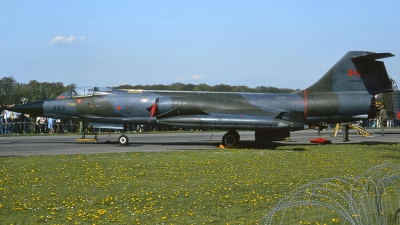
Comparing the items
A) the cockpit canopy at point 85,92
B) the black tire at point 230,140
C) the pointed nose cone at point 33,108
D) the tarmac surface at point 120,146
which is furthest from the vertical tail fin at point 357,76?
the pointed nose cone at point 33,108

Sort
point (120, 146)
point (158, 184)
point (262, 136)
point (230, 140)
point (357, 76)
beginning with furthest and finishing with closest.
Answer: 1. point (262, 136)
2. point (357, 76)
3. point (120, 146)
4. point (230, 140)
5. point (158, 184)

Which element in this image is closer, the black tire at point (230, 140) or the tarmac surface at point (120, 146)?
the tarmac surface at point (120, 146)

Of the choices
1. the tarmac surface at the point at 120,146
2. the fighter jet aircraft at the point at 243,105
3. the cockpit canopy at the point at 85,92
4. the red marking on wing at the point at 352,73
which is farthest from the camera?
the cockpit canopy at the point at 85,92

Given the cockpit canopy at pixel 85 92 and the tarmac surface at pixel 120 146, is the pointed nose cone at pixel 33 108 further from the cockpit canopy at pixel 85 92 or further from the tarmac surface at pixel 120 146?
the tarmac surface at pixel 120 146

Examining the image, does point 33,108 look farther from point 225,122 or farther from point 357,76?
point 357,76

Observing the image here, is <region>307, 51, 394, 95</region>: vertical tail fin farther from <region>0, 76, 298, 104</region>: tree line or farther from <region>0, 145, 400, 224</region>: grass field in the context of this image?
<region>0, 76, 298, 104</region>: tree line

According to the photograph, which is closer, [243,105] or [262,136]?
[243,105]

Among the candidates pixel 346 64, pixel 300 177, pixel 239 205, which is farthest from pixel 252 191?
pixel 346 64

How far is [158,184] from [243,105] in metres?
12.7

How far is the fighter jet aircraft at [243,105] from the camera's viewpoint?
75.0ft

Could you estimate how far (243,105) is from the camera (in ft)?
77.1

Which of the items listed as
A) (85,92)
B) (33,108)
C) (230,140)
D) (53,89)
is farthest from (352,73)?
(53,89)

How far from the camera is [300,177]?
12.6 m

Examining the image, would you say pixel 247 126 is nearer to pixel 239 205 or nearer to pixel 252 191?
pixel 252 191
